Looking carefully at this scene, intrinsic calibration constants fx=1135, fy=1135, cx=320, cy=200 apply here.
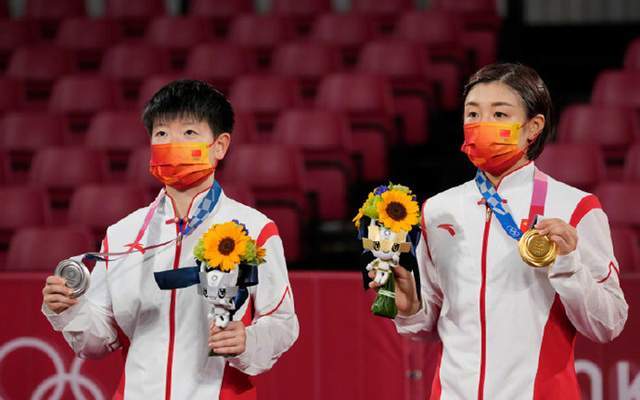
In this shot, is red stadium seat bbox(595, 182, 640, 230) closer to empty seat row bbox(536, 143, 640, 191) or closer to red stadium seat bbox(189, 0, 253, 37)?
empty seat row bbox(536, 143, 640, 191)

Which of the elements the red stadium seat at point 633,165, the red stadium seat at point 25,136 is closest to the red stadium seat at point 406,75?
the red stadium seat at point 633,165

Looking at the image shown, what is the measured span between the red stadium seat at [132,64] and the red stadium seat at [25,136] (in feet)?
2.83

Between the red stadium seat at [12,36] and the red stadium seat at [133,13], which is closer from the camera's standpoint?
the red stadium seat at [12,36]

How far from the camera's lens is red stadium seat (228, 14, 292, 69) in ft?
26.8

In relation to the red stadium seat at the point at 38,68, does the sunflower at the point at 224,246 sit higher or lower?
lower

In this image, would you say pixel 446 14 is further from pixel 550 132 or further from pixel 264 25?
pixel 550 132

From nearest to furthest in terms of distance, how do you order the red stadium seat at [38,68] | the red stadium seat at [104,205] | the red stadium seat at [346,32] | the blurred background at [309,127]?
1. the blurred background at [309,127]
2. the red stadium seat at [104,205]
3. the red stadium seat at [38,68]
4. the red stadium seat at [346,32]

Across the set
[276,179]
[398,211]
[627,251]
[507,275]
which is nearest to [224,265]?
[398,211]

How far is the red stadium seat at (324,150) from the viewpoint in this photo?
639cm

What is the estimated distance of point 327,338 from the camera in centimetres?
409

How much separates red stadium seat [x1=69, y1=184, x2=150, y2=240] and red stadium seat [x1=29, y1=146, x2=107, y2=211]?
500mm

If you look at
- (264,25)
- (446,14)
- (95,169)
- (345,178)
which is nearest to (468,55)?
(446,14)

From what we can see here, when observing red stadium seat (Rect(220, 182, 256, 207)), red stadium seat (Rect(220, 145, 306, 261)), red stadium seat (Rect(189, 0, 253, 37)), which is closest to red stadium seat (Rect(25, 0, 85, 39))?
red stadium seat (Rect(189, 0, 253, 37))

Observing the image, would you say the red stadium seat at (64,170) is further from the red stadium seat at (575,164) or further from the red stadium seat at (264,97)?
the red stadium seat at (575,164)
